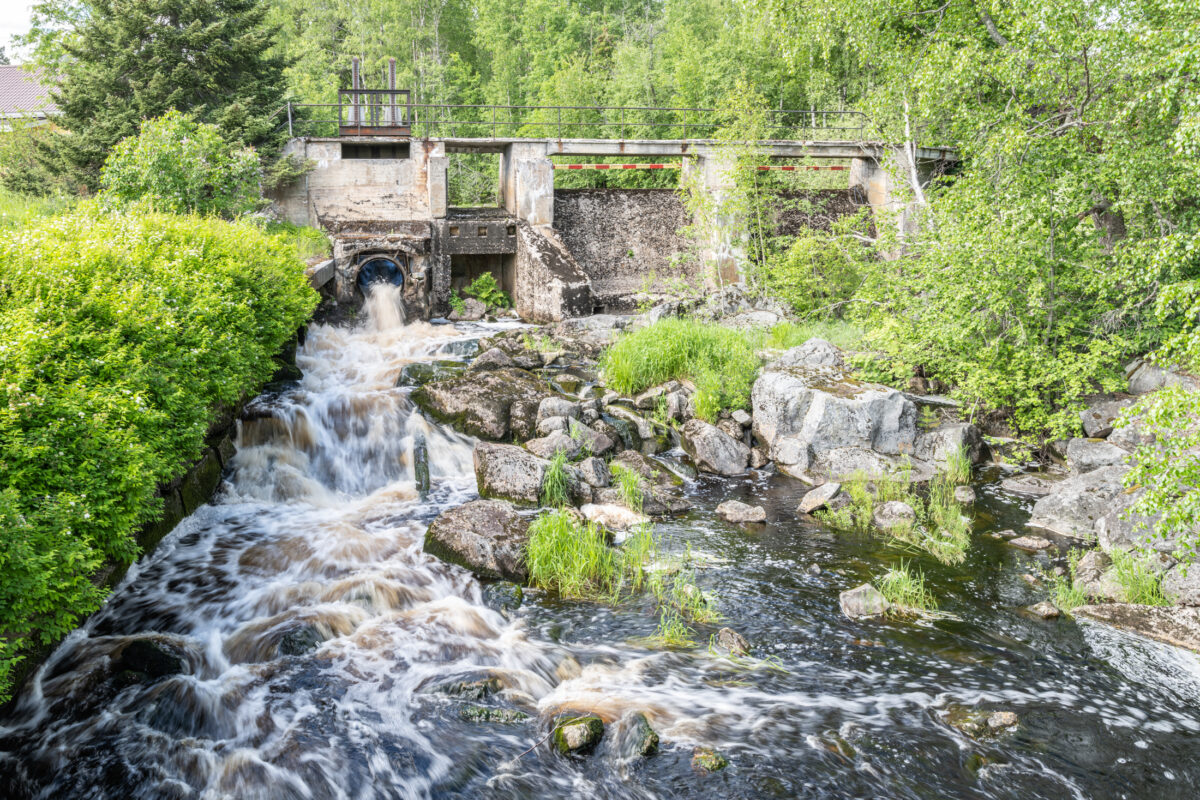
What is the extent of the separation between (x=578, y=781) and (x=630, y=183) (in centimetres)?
2642

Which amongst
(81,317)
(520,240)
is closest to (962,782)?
(81,317)

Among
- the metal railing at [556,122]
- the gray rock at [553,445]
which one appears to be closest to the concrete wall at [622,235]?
the metal railing at [556,122]

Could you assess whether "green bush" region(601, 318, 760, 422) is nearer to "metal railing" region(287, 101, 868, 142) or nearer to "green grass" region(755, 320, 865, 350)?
"green grass" region(755, 320, 865, 350)

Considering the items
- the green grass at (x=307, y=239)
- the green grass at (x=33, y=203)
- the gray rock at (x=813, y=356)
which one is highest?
the green grass at (x=33, y=203)

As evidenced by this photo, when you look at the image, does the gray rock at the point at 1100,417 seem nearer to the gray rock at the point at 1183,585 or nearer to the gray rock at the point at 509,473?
the gray rock at the point at 1183,585

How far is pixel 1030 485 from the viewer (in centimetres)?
1076

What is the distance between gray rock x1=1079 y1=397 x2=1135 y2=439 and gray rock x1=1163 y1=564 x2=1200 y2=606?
4.16 m

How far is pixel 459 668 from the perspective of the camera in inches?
259

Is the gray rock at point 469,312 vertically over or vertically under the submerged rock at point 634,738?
over

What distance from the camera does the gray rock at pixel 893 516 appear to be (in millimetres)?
9301

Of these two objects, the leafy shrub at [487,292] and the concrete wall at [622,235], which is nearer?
the leafy shrub at [487,292]

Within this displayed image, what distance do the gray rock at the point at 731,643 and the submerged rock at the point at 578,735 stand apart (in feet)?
5.13

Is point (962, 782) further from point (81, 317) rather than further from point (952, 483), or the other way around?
point (81, 317)

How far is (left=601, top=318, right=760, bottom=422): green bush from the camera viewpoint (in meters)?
12.6
